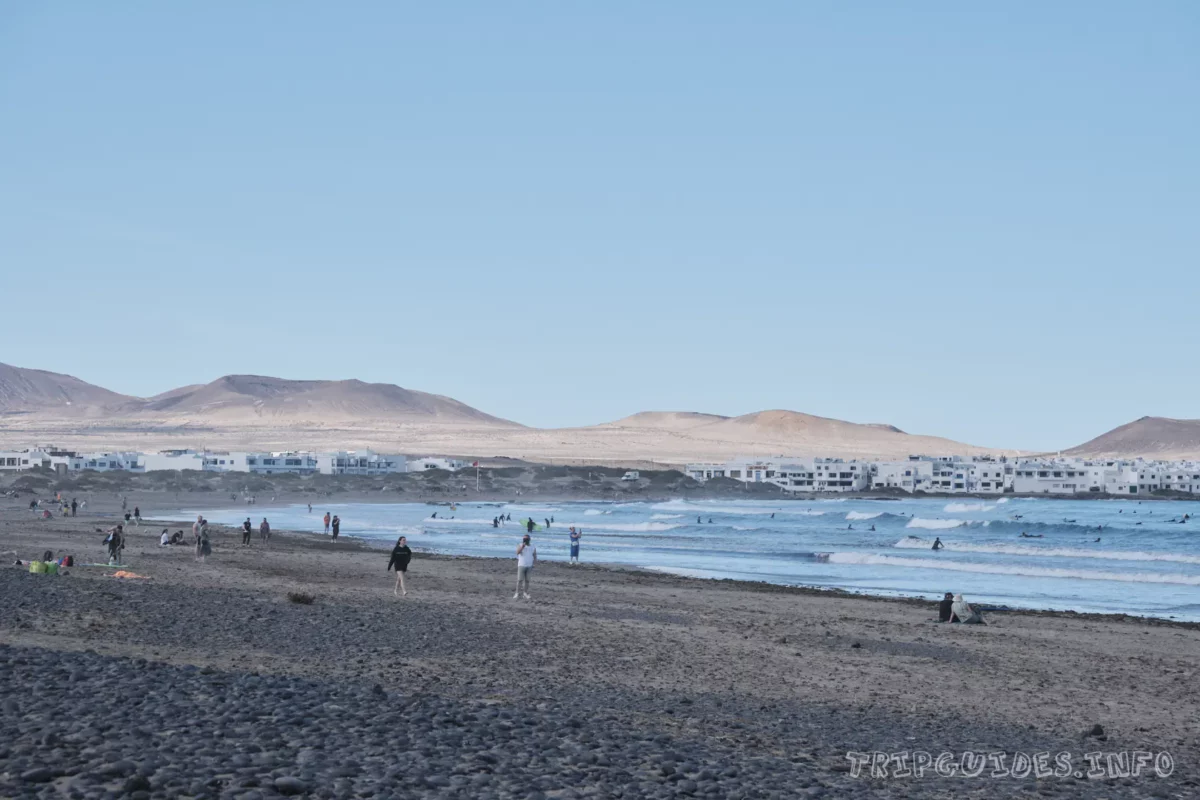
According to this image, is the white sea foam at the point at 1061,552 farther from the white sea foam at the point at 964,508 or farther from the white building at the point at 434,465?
the white building at the point at 434,465

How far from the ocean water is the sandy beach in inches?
394

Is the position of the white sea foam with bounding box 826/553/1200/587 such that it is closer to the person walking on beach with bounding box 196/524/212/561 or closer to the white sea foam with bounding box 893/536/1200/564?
the white sea foam with bounding box 893/536/1200/564

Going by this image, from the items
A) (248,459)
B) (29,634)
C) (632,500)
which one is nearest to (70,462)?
(248,459)

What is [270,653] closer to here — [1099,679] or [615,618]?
[615,618]

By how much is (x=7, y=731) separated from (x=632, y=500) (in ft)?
411

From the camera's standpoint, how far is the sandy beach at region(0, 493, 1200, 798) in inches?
295

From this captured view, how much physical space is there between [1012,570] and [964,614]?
21.3m

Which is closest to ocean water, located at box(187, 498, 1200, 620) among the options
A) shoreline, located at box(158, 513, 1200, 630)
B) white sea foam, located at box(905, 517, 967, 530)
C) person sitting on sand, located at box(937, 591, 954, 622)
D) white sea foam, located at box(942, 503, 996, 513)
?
white sea foam, located at box(905, 517, 967, 530)

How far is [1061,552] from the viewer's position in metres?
54.7

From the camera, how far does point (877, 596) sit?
30.7 m

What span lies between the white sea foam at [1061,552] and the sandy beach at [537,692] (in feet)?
91.1

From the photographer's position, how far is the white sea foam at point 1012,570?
41062 mm

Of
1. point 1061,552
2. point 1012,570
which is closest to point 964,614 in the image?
point 1012,570

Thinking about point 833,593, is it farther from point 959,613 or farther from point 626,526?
point 626,526
